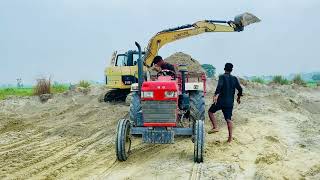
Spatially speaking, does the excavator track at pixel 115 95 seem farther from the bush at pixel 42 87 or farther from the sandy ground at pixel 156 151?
the bush at pixel 42 87

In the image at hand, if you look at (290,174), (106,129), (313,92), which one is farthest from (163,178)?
(313,92)

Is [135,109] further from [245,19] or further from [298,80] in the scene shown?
[298,80]

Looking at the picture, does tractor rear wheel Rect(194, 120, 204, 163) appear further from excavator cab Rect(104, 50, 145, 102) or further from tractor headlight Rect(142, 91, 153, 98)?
excavator cab Rect(104, 50, 145, 102)

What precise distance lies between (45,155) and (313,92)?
21.3m

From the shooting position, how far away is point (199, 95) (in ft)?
37.9

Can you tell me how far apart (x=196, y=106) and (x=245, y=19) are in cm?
570

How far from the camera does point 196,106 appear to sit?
37.4 feet

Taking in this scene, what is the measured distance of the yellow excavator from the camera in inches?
637

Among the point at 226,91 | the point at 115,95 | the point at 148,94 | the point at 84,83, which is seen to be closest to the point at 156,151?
the point at 148,94

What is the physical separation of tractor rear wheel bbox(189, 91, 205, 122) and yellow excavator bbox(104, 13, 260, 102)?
4124 mm

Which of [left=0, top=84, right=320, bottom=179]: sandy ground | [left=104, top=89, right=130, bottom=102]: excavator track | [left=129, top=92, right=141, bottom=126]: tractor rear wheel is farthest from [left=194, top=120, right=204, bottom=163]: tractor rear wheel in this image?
[left=104, top=89, right=130, bottom=102]: excavator track

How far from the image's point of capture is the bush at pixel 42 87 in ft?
85.2

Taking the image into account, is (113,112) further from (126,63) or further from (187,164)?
(187,164)

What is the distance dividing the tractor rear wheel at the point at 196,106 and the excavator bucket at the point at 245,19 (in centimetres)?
531
